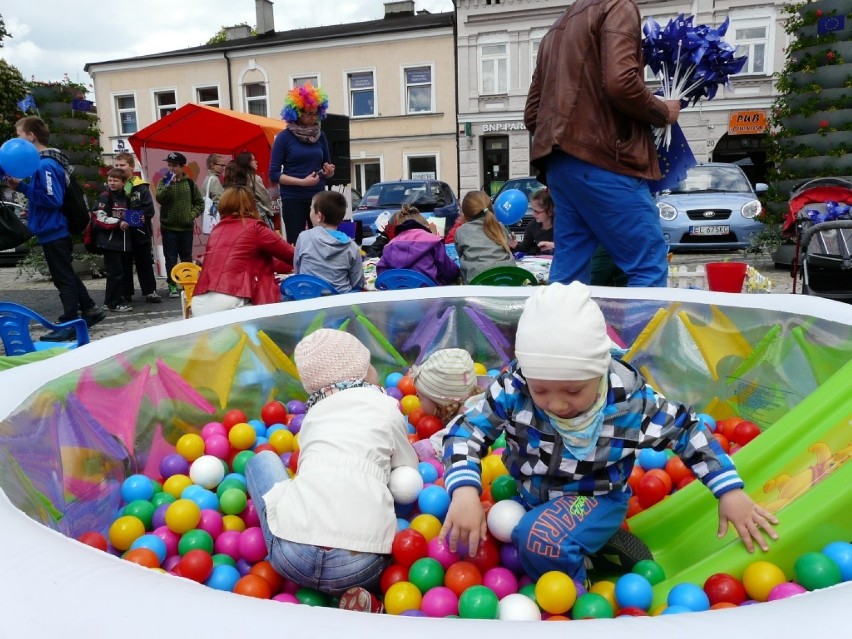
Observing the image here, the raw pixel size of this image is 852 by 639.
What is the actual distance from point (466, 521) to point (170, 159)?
23.2 ft

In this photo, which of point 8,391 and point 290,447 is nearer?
point 8,391

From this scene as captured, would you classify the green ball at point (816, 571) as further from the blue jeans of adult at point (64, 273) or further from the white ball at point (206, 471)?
the blue jeans of adult at point (64, 273)

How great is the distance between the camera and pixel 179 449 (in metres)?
2.87

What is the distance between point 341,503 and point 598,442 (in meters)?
0.67

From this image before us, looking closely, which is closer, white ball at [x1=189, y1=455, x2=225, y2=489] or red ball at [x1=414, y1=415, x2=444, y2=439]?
white ball at [x1=189, y1=455, x2=225, y2=489]

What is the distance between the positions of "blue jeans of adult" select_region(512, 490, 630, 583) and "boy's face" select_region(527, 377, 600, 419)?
321 millimetres

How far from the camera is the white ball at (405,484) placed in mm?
2301

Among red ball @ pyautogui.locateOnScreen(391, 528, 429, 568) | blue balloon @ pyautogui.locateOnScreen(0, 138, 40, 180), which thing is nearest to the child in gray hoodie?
blue balloon @ pyautogui.locateOnScreen(0, 138, 40, 180)

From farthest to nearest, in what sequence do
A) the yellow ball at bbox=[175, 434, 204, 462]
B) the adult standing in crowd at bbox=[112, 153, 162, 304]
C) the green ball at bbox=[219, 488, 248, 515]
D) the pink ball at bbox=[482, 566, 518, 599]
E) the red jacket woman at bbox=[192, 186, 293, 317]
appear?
the adult standing in crowd at bbox=[112, 153, 162, 304]
the red jacket woman at bbox=[192, 186, 293, 317]
the yellow ball at bbox=[175, 434, 204, 462]
the green ball at bbox=[219, 488, 248, 515]
the pink ball at bbox=[482, 566, 518, 599]

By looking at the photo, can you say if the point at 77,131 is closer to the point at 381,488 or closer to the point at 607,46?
→ the point at 607,46

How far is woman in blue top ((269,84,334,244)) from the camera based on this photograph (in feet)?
20.3

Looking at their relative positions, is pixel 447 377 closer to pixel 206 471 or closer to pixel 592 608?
pixel 206 471

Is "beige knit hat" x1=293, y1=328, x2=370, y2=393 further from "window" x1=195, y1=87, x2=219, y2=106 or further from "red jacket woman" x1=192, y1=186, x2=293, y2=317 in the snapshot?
"window" x1=195, y1=87, x2=219, y2=106

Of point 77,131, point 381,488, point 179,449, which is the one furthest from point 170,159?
point 381,488
